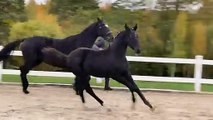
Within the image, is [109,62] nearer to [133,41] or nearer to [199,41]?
[133,41]

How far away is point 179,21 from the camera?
1903 centimetres

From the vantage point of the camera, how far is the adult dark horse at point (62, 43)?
11531mm

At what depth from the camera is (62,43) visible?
1165 cm

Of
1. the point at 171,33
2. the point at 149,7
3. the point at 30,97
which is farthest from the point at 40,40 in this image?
the point at 149,7

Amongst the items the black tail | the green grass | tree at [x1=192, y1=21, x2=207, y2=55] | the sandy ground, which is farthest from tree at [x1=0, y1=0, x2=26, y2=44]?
the sandy ground

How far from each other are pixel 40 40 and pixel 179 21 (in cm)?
851

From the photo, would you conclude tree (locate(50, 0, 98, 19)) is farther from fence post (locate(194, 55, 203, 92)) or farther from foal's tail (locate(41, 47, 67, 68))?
foal's tail (locate(41, 47, 67, 68))

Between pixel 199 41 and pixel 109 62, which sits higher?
pixel 109 62

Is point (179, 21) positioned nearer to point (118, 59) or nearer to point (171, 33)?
point (171, 33)

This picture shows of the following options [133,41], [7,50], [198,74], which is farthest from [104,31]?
[198,74]

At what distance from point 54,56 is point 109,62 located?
5.71ft

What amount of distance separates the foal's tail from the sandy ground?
812 mm

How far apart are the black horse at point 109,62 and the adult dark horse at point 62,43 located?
64.8 inches

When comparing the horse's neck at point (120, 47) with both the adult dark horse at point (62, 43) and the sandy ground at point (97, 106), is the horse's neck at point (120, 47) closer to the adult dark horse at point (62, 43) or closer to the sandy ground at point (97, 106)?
the sandy ground at point (97, 106)
